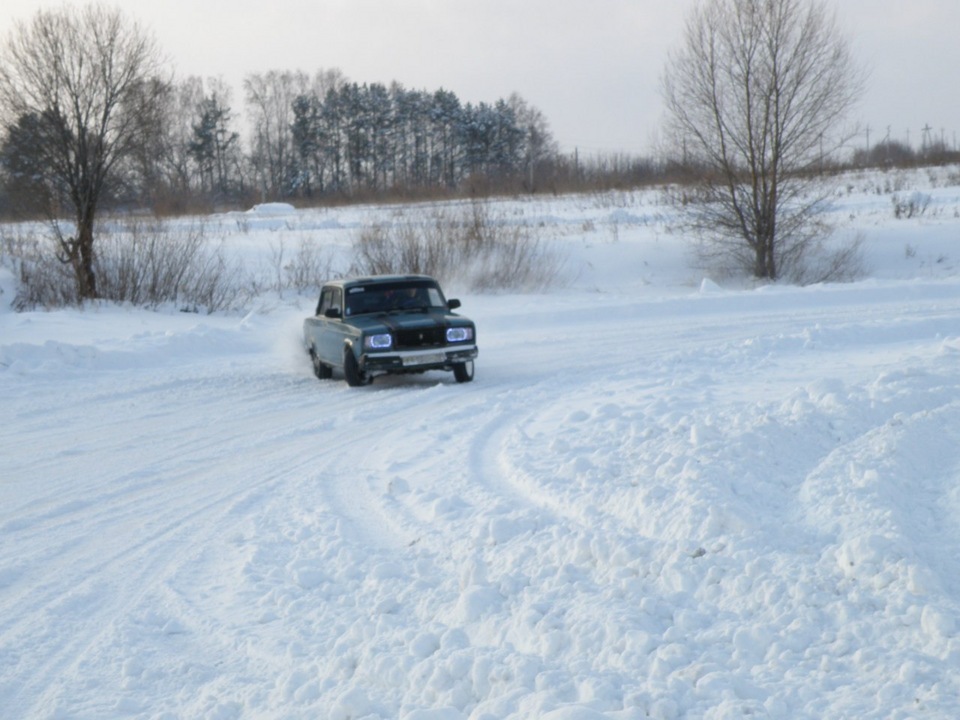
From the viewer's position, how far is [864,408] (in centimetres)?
830

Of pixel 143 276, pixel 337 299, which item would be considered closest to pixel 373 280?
pixel 337 299

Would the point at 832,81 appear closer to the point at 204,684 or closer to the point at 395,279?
the point at 395,279

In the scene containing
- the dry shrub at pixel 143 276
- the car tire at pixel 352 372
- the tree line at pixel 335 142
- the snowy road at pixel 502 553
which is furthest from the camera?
the tree line at pixel 335 142

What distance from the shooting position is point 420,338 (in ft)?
45.2

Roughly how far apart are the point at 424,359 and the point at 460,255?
1531 cm

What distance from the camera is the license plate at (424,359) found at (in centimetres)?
1370

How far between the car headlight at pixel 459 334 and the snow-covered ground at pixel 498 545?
0.73m

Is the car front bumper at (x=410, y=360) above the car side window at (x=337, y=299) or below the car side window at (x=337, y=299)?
below

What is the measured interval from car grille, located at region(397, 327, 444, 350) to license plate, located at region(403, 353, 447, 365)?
0.47ft

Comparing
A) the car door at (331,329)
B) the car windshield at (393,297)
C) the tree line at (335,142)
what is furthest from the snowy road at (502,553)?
the tree line at (335,142)

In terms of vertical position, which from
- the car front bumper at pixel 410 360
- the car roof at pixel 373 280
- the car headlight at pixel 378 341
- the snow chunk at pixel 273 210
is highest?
the snow chunk at pixel 273 210

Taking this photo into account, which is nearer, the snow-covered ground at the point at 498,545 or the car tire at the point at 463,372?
the snow-covered ground at the point at 498,545

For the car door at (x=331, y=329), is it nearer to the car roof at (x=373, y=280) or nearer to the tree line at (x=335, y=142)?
the car roof at (x=373, y=280)

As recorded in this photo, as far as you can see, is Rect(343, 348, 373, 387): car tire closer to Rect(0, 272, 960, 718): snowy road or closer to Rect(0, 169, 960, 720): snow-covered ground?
Rect(0, 169, 960, 720): snow-covered ground
